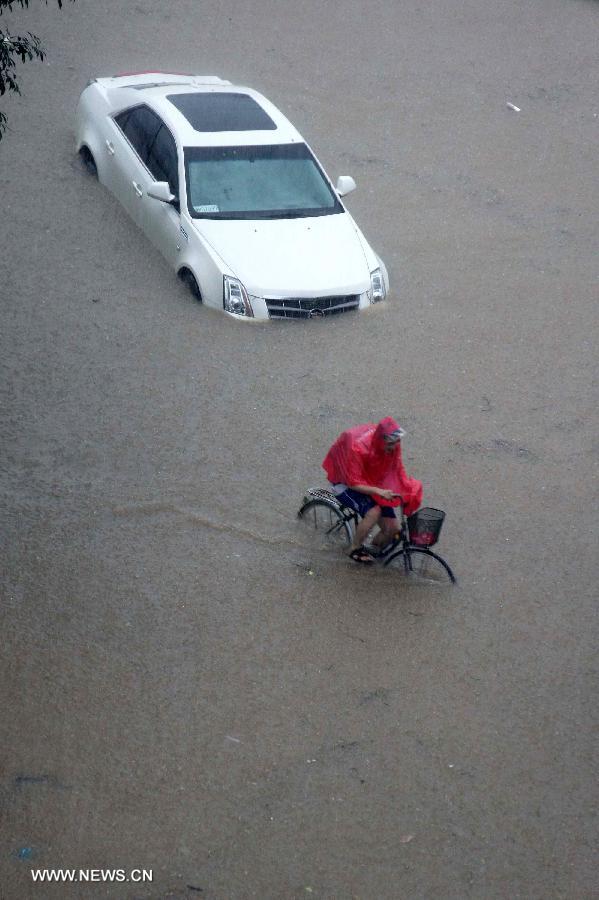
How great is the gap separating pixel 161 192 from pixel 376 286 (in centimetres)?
242

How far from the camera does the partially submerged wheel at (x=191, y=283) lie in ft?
34.8

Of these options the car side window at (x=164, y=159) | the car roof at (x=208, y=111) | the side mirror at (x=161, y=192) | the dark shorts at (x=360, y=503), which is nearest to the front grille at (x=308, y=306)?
the side mirror at (x=161, y=192)

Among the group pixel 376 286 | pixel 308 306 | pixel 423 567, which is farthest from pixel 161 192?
pixel 423 567

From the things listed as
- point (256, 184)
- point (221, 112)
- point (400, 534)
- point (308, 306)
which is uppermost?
point (221, 112)

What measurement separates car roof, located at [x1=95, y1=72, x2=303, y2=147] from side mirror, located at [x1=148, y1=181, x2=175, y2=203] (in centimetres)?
65

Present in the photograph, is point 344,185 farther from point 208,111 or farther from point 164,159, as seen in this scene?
point 164,159

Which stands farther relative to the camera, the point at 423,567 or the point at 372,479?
the point at 423,567

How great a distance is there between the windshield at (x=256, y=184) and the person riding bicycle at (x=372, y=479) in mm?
4464

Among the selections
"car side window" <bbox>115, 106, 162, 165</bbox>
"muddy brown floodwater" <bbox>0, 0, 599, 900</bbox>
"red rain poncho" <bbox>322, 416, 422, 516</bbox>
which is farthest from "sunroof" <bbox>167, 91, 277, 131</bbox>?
"red rain poncho" <bbox>322, 416, 422, 516</bbox>

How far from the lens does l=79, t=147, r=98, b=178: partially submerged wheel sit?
1293 centimetres

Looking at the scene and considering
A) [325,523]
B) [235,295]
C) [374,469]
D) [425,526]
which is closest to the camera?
[425,526]

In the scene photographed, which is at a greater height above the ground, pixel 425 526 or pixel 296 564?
Result: pixel 425 526

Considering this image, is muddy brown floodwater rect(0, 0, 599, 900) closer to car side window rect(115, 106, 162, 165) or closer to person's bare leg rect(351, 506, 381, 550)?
person's bare leg rect(351, 506, 381, 550)

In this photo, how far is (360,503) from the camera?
725cm
